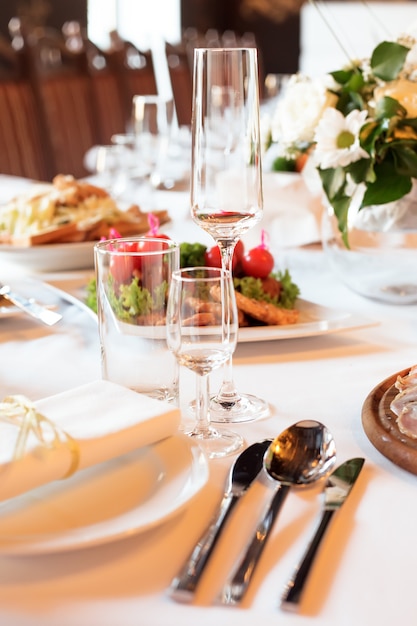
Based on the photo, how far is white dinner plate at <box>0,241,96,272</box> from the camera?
147cm

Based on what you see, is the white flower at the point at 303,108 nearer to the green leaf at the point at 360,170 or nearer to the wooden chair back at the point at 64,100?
the green leaf at the point at 360,170

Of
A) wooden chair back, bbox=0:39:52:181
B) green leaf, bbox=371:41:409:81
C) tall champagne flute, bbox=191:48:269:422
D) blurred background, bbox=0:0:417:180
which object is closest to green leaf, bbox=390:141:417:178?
green leaf, bbox=371:41:409:81

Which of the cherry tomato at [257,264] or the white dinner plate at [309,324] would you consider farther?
the cherry tomato at [257,264]

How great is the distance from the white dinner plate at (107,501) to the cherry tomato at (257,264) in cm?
50

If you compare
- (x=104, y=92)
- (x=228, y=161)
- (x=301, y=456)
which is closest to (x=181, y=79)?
(x=104, y=92)

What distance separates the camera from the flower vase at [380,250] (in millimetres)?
1282

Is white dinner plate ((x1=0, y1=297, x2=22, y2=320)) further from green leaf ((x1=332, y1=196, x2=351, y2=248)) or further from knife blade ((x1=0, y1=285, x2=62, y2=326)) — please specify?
green leaf ((x1=332, y1=196, x2=351, y2=248))

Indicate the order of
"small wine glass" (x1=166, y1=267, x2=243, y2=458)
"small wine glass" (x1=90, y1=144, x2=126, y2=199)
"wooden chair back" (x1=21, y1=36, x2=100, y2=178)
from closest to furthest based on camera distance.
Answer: "small wine glass" (x1=166, y1=267, x2=243, y2=458) → "small wine glass" (x1=90, y1=144, x2=126, y2=199) → "wooden chair back" (x1=21, y1=36, x2=100, y2=178)

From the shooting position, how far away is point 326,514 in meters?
0.68

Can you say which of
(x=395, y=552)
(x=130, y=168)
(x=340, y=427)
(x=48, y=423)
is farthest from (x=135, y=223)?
(x=395, y=552)

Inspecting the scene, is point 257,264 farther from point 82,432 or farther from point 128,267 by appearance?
point 82,432

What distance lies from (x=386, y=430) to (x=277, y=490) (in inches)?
6.0

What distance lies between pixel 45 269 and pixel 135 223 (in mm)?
212

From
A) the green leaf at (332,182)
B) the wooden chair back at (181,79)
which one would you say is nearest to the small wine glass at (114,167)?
the green leaf at (332,182)
